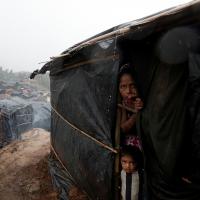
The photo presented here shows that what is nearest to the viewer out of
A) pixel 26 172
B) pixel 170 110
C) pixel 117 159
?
pixel 170 110

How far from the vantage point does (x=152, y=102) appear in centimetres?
303

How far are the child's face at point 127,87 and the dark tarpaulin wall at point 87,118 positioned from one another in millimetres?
140

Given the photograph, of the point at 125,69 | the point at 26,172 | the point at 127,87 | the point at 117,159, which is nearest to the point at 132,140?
the point at 117,159

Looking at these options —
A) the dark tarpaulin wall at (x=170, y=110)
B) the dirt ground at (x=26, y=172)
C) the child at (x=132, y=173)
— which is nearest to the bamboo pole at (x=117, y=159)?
the child at (x=132, y=173)

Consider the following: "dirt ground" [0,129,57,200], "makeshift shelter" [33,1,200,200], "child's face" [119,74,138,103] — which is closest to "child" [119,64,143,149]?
"child's face" [119,74,138,103]

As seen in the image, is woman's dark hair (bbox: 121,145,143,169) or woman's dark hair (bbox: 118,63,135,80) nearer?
woman's dark hair (bbox: 121,145,143,169)

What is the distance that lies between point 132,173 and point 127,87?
1030mm

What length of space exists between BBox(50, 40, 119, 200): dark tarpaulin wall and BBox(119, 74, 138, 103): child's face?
0.46 feet

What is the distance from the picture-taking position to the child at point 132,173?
3455mm

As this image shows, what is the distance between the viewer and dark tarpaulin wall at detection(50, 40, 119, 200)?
3803mm

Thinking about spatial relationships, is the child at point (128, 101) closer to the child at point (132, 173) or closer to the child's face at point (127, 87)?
the child's face at point (127, 87)

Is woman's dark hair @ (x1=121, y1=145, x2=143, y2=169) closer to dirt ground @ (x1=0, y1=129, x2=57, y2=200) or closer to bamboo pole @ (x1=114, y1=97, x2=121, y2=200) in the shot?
bamboo pole @ (x1=114, y1=97, x2=121, y2=200)

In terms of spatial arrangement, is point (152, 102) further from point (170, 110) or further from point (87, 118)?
point (87, 118)

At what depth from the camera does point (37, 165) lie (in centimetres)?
745
